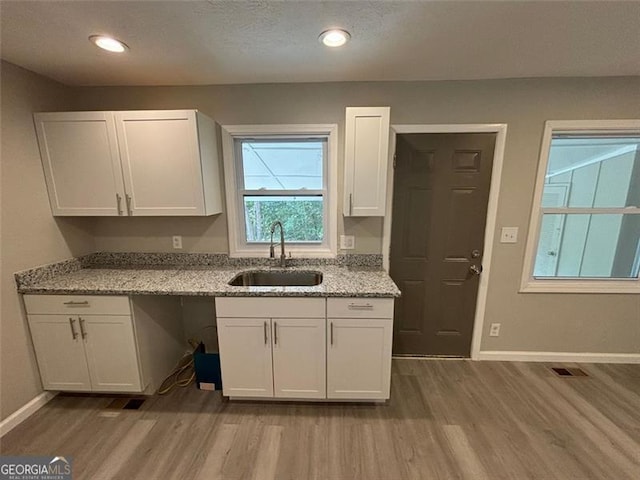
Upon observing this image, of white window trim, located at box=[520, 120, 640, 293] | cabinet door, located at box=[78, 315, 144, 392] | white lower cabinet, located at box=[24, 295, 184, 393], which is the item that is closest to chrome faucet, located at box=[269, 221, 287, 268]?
white lower cabinet, located at box=[24, 295, 184, 393]

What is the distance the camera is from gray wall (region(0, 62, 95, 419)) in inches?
65.7

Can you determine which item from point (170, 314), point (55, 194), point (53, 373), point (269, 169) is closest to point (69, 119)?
point (55, 194)

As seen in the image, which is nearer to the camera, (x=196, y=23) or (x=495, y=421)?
(x=196, y=23)

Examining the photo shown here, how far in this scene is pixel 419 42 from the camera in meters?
1.50

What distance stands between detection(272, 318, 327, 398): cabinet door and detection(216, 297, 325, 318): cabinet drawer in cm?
4

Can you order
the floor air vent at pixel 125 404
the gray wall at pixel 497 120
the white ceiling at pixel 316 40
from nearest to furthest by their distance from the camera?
the white ceiling at pixel 316 40 → the floor air vent at pixel 125 404 → the gray wall at pixel 497 120

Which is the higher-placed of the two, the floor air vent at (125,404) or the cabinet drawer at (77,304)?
the cabinet drawer at (77,304)

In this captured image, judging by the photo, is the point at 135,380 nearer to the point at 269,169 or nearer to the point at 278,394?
the point at 278,394

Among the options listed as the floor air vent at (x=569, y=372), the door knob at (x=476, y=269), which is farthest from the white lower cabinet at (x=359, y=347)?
the floor air vent at (x=569, y=372)

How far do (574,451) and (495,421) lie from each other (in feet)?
1.29

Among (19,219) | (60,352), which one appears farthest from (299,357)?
(19,219)

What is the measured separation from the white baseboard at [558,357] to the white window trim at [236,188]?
1.74m

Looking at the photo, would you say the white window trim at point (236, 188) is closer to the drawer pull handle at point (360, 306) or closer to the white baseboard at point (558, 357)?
the drawer pull handle at point (360, 306)

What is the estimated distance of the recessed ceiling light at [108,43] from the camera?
1.43m
